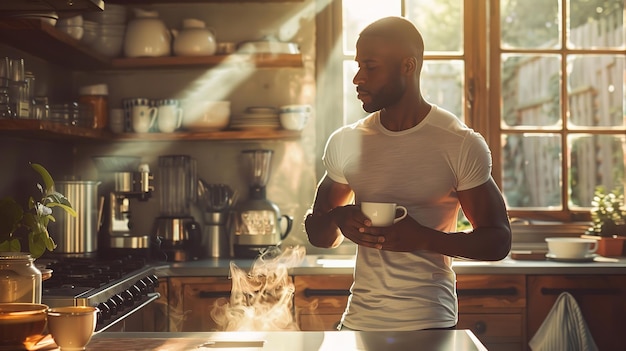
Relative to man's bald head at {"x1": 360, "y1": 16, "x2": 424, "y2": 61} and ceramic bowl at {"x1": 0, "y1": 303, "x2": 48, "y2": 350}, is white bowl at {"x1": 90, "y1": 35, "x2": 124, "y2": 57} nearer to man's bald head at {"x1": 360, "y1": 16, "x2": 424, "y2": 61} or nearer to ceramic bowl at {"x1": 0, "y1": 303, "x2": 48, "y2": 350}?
man's bald head at {"x1": 360, "y1": 16, "x2": 424, "y2": 61}

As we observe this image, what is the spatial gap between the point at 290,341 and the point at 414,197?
0.63 metres

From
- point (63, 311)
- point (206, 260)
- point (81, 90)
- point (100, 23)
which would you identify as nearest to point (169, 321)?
point (206, 260)

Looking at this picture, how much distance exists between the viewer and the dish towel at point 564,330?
3.03m

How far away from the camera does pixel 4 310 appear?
144cm

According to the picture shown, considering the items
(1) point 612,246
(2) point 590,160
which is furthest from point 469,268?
(2) point 590,160

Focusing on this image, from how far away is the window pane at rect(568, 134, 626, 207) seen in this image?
3850 millimetres

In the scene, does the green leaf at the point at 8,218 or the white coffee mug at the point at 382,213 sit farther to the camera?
the white coffee mug at the point at 382,213

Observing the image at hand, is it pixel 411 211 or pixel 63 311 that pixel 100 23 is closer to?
pixel 411 211

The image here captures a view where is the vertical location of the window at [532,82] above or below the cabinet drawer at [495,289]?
above

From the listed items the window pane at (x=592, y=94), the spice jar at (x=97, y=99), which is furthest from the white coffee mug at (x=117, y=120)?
the window pane at (x=592, y=94)

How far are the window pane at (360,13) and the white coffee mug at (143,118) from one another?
973 millimetres

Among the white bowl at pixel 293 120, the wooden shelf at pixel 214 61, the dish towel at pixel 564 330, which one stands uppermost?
the wooden shelf at pixel 214 61

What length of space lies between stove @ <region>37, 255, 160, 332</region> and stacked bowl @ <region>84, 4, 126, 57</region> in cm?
103

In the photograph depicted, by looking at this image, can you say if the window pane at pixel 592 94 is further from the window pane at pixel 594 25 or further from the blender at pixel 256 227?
the blender at pixel 256 227
